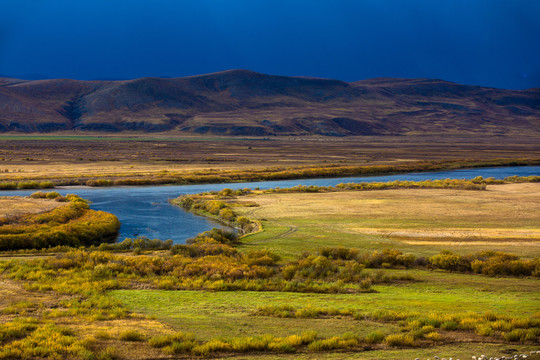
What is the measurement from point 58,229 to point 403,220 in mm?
20008

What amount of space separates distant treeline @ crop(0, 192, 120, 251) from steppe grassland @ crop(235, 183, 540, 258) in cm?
899

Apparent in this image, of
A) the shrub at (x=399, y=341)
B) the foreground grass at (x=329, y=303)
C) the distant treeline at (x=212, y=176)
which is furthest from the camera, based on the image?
the distant treeline at (x=212, y=176)

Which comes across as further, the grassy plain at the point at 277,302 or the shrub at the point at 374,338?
the shrub at the point at 374,338

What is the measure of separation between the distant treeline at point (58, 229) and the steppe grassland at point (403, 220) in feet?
29.5

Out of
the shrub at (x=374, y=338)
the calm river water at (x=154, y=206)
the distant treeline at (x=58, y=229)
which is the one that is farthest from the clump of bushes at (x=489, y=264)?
the distant treeline at (x=58, y=229)

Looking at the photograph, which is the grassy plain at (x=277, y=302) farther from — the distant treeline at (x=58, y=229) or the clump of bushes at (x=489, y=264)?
the distant treeline at (x=58, y=229)

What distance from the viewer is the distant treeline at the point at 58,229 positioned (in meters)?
26.0

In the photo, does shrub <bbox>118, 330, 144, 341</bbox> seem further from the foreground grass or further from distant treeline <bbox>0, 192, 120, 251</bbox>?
distant treeline <bbox>0, 192, 120, 251</bbox>

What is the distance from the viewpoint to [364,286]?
17.5 m

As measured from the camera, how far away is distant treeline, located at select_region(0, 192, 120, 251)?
26.0 m

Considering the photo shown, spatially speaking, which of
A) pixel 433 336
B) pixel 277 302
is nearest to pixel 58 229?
pixel 277 302

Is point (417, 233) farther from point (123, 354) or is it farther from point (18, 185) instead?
point (18, 185)

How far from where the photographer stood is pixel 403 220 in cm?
3278

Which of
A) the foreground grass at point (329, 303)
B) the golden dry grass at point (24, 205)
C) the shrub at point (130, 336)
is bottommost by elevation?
the foreground grass at point (329, 303)
